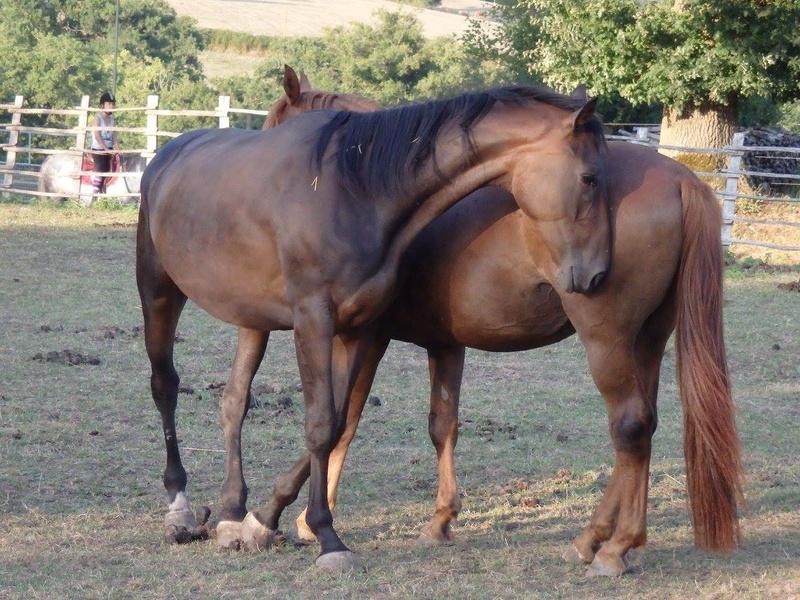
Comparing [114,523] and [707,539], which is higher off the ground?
[707,539]

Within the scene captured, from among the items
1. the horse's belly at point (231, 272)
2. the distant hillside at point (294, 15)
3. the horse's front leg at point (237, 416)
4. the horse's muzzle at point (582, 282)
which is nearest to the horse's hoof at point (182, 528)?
the horse's front leg at point (237, 416)

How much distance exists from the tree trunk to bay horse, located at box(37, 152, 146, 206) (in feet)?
31.6

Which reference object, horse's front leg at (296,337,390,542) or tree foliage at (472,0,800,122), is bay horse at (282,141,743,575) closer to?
horse's front leg at (296,337,390,542)

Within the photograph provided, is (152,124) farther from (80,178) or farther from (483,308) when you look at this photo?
(483,308)

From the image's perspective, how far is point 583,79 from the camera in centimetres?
1712

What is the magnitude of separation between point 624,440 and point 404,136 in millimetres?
1473

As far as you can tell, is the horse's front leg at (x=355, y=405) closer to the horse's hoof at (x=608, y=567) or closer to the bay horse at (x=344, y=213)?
the bay horse at (x=344, y=213)

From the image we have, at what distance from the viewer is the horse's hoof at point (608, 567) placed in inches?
155

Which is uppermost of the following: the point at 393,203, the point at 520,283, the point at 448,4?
the point at 448,4

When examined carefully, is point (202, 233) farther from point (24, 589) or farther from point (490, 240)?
point (24, 589)

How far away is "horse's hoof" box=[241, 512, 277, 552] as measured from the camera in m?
4.26

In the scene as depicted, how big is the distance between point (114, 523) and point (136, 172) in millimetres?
15006

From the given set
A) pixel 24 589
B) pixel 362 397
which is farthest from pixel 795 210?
pixel 24 589

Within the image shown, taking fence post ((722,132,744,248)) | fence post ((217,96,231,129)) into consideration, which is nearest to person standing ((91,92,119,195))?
fence post ((217,96,231,129))
